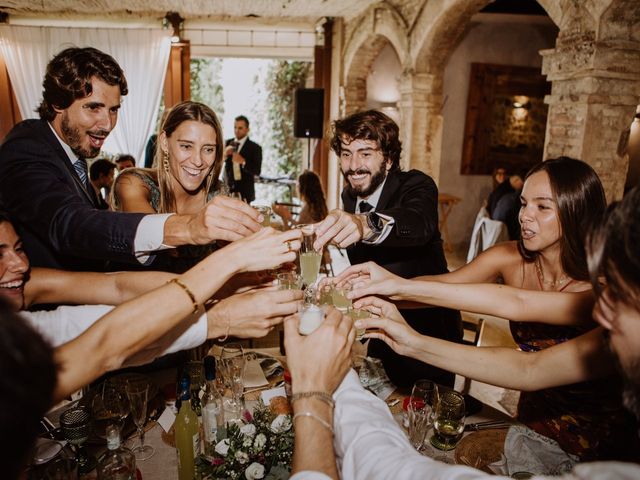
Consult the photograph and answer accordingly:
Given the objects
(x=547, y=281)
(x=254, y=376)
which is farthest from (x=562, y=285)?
(x=254, y=376)

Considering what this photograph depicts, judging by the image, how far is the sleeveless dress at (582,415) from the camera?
1712 millimetres

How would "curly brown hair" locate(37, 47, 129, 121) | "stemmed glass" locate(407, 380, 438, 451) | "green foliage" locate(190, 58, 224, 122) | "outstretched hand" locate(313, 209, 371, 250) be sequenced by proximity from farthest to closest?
"green foliage" locate(190, 58, 224, 122), "curly brown hair" locate(37, 47, 129, 121), "outstretched hand" locate(313, 209, 371, 250), "stemmed glass" locate(407, 380, 438, 451)

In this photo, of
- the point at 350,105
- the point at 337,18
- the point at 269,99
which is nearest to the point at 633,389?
the point at 350,105

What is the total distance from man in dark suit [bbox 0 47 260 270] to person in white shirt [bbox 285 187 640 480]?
579mm

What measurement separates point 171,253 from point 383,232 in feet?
3.56

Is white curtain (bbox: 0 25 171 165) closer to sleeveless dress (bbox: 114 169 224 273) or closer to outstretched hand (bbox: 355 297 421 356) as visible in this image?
sleeveless dress (bbox: 114 169 224 273)

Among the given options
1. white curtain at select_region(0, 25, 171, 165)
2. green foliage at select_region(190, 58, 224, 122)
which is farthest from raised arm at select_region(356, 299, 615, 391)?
green foliage at select_region(190, 58, 224, 122)

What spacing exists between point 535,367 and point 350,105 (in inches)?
301

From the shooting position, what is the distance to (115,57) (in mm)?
8844

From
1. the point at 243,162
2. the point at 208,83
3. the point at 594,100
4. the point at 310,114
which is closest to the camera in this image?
the point at 594,100

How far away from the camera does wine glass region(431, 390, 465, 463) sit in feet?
4.88

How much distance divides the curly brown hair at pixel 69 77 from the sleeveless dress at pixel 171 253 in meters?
0.55

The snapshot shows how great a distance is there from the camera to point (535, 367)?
1.55 metres

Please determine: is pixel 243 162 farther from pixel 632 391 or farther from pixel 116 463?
pixel 632 391
